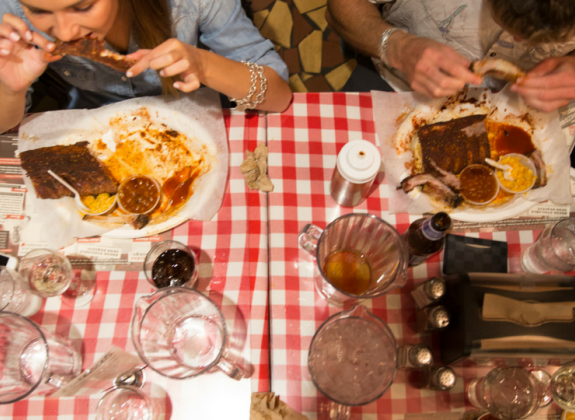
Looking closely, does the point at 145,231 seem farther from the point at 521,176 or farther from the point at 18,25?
the point at 521,176

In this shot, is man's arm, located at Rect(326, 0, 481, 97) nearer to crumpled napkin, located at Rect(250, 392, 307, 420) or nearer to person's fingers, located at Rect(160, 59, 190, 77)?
person's fingers, located at Rect(160, 59, 190, 77)

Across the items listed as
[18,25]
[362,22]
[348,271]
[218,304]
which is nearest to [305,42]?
[362,22]

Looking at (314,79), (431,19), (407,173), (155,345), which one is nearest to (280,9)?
(314,79)

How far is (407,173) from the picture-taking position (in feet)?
5.41

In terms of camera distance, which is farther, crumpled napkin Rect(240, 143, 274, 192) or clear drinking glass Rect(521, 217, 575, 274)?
crumpled napkin Rect(240, 143, 274, 192)

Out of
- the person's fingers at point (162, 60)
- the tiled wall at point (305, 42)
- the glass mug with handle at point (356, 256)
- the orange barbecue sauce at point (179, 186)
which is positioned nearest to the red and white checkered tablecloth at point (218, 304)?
the orange barbecue sauce at point (179, 186)

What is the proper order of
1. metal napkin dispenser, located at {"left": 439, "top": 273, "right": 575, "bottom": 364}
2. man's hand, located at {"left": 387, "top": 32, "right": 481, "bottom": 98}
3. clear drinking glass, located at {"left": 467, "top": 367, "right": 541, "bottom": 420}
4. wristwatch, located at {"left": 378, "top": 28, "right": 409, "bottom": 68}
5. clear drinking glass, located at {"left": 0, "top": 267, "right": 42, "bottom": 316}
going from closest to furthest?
metal napkin dispenser, located at {"left": 439, "top": 273, "right": 575, "bottom": 364}, clear drinking glass, located at {"left": 467, "top": 367, "right": 541, "bottom": 420}, clear drinking glass, located at {"left": 0, "top": 267, "right": 42, "bottom": 316}, man's hand, located at {"left": 387, "top": 32, "right": 481, "bottom": 98}, wristwatch, located at {"left": 378, "top": 28, "right": 409, "bottom": 68}

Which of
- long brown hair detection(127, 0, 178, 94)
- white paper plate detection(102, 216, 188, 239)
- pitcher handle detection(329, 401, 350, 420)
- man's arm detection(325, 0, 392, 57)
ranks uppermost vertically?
man's arm detection(325, 0, 392, 57)

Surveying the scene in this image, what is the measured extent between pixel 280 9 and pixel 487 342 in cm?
341

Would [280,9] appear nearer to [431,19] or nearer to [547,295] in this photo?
[431,19]

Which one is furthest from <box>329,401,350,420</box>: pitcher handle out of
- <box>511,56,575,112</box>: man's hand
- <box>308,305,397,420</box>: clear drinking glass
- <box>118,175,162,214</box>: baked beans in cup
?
<box>511,56,575,112</box>: man's hand

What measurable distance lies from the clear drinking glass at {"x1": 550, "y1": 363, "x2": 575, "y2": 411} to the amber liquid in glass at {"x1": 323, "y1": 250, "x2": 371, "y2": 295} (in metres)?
0.88

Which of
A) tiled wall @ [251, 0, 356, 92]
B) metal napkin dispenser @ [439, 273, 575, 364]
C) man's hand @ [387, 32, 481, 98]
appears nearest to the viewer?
metal napkin dispenser @ [439, 273, 575, 364]

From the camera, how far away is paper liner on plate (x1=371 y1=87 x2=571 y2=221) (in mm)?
1580
